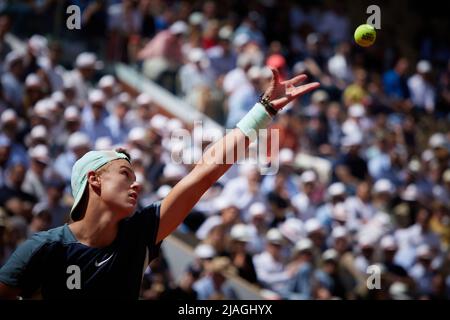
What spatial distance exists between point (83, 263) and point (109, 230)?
0.69 ft

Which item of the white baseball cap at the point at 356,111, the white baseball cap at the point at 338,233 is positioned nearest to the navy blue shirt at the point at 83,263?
the white baseball cap at the point at 338,233

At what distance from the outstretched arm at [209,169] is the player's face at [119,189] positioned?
168 mm

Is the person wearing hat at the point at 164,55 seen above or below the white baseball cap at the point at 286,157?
above

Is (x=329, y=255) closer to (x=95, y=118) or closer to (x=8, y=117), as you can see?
(x=95, y=118)

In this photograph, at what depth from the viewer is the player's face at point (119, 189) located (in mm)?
4762

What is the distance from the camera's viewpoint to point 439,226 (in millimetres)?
12992

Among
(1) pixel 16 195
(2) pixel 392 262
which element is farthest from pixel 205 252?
(2) pixel 392 262

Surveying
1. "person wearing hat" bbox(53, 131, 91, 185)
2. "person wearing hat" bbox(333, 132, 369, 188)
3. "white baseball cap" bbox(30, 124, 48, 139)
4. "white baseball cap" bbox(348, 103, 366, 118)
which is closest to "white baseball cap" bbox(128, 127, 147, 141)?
"person wearing hat" bbox(53, 131, 91, 185)

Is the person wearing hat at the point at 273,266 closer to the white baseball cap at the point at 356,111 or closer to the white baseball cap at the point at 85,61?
the white baseball cap at the point at 85,61

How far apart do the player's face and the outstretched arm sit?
17 centimetres

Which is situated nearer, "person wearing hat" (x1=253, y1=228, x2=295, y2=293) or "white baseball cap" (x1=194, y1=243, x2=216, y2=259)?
"white baseball cap" (x1=194, y1=243, x2=216, y2=259)

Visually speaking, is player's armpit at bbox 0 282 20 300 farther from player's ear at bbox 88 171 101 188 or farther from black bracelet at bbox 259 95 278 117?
black bracelet at bbox 259 95 278 117

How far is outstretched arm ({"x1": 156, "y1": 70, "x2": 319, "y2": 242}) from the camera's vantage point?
15.5ft
